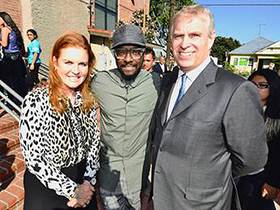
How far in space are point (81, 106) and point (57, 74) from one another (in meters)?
0.31

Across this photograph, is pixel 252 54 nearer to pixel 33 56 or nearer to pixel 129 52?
pixel 33 56

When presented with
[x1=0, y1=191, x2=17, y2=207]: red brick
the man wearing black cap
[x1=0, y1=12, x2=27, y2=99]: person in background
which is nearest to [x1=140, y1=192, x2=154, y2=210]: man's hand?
the man wearing black cap

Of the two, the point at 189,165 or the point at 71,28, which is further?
the point at 71,28

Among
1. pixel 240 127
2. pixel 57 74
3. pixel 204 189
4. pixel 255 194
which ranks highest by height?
pixel 57 74

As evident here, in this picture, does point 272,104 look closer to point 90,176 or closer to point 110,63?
point 90,176

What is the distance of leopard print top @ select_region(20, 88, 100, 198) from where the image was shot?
173cm

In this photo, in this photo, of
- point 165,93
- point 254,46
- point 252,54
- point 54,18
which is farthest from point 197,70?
point 254,46

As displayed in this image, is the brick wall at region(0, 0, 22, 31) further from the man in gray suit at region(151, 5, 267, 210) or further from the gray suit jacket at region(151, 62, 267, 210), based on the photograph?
the gray suit jacket at region(151, 62, 267, 210)

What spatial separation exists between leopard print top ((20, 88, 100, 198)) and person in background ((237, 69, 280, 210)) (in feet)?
5.26

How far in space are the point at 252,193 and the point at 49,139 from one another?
194 cm

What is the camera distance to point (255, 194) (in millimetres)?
2516

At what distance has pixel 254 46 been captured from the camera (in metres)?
59.3

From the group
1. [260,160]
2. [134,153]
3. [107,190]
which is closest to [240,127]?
[260,160]

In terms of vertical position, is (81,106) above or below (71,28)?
below
